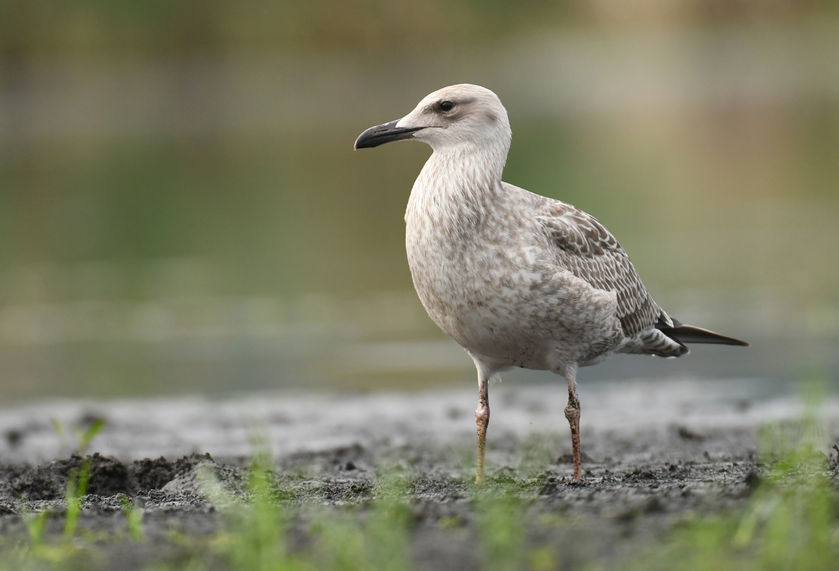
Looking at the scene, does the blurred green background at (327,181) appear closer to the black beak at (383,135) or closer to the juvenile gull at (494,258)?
the juvenile gull at (494,258)

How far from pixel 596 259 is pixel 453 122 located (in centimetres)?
91

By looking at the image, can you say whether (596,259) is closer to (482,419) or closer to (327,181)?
(482,419)

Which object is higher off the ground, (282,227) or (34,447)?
(282,227)

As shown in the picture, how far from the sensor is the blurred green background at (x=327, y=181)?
12.2 m

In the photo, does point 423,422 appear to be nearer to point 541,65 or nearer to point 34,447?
point 34,447

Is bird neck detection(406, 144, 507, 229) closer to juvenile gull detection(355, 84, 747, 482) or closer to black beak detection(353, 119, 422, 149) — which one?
juvenile gull detection(355, 84, 747, 482)

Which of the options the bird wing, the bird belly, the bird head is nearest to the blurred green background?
the bird wing

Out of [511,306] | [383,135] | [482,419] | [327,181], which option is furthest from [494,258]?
[327,181]

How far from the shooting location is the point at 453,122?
666 cm

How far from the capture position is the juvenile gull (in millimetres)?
6281

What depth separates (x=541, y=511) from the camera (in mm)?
4766

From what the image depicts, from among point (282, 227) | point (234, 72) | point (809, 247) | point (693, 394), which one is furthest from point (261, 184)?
point (234, 72)

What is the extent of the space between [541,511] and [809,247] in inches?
484

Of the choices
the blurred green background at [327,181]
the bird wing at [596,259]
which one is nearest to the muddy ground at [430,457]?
the bird wing at [596,259]
